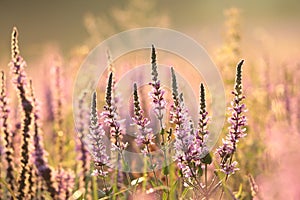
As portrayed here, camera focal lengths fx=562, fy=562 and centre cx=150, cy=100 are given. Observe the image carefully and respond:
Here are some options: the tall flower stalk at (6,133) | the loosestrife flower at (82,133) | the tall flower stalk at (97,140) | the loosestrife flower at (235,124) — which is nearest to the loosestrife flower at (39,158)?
the tall flower stalk at (6,133)

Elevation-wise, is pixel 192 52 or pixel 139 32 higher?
pixel 139 32

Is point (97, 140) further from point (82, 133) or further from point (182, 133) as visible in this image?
point (82, 133)

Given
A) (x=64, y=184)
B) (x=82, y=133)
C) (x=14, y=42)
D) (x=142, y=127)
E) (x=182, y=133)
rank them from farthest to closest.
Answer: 1. (x=82, y=133)
2. (x=64, y=184)
3. (x=14, y=42)
4. (x=142, y=127)
5. (x=182, y=133)

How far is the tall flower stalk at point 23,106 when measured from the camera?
3.49 meters

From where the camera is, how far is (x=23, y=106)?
3.60 m

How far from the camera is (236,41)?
19.8 feet

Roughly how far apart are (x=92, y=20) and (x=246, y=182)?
3675 millimetres

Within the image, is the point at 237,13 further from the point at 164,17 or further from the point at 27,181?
the point at 27,181

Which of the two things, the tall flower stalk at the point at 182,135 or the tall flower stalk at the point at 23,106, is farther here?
the tall flower stalk at the point at 23,106

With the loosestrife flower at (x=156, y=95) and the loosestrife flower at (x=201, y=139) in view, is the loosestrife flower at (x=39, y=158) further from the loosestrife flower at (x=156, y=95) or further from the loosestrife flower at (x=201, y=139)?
the loosestrife flower at (x=201, y=139)

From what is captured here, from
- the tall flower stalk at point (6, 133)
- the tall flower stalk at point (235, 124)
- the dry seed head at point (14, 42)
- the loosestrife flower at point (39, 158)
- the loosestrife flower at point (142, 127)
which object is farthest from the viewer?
the loosestrife flower at point (39, 158)

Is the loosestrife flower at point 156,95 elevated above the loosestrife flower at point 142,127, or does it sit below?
above

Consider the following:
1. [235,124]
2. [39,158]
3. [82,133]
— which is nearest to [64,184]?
[39,158]

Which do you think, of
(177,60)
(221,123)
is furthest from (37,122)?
(177,60)
